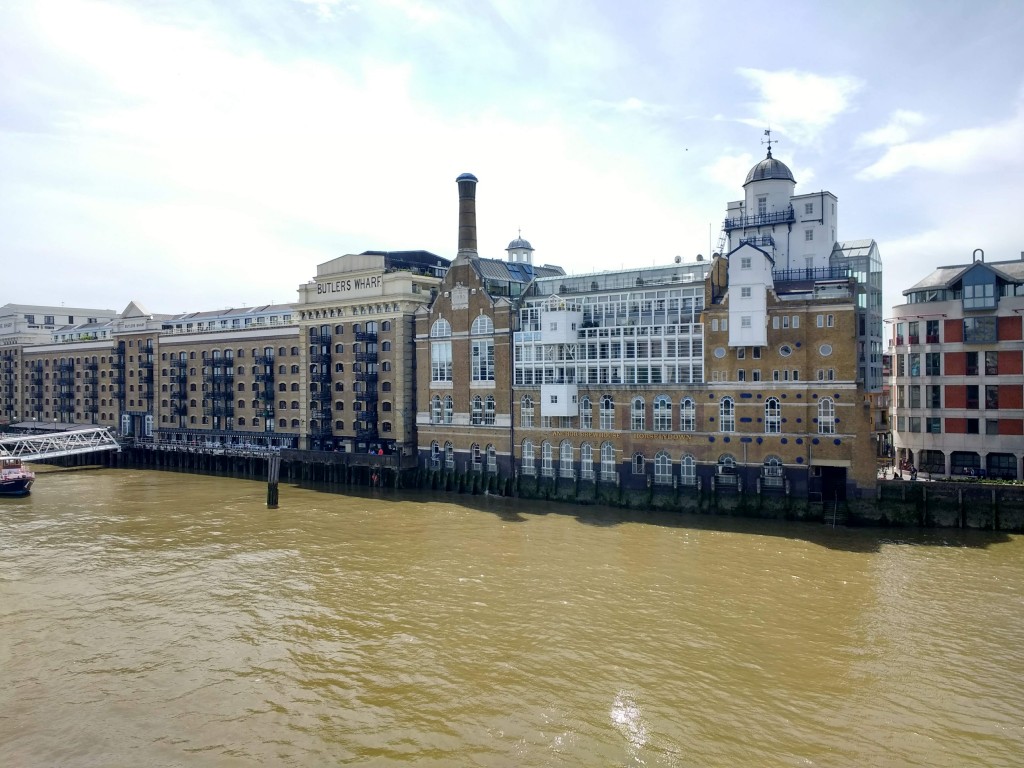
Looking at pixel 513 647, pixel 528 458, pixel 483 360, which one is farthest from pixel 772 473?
pixel 513 647

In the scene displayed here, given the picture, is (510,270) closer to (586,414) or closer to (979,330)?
(586,414)

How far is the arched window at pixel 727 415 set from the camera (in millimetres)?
54281

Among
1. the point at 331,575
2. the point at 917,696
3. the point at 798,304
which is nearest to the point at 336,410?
the point at 331,575

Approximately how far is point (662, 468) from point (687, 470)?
6.56ft

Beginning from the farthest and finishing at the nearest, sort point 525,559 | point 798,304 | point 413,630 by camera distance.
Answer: point 798,304 → point 525,559 → point 413,630

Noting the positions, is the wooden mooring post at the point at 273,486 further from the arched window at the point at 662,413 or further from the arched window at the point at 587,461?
the arched window at the point at 662,413

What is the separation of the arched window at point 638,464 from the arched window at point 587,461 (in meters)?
3.81

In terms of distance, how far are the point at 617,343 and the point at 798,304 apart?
14.0 m

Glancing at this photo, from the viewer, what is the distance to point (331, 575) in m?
38.8

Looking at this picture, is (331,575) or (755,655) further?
(331,575)

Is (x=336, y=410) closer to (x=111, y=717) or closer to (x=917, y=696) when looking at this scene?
(x=111, y=717)

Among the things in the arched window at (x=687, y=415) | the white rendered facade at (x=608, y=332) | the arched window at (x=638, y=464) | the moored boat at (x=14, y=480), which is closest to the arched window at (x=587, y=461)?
the white rendered facade at (x=608, y=332)

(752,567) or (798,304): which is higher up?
(798,304)

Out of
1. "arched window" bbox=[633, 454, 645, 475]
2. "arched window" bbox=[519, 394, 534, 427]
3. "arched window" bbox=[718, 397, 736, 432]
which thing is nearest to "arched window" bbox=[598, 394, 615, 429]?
"arched window" bbox=[633, 454, 645, 475]
